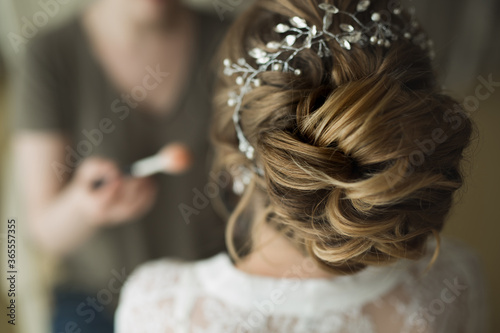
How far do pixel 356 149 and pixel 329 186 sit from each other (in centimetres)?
5

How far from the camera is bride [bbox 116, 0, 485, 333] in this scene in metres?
0.42

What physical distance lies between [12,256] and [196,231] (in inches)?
16.8

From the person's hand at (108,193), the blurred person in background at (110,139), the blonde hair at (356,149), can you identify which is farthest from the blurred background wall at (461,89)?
the blonde hair at (356,149)

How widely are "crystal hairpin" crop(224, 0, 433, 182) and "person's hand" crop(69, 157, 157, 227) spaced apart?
389mm

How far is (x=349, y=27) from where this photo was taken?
20.0 inches

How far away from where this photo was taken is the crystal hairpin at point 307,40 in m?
0.51

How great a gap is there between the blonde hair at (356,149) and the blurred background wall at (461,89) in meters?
0.41

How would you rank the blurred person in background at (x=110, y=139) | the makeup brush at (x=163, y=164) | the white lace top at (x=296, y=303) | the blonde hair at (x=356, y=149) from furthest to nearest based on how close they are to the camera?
the blurred person in background at (x=110, y=139) → the makeup brush at (x=163, y=164) → the white lace top at (x=296, y=303) → the blonde hair at (x=356, y=149)

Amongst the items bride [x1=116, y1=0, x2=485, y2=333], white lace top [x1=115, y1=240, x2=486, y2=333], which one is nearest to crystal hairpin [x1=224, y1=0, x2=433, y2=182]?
bride [x1=116, y1=0, x2=485, y2=333]

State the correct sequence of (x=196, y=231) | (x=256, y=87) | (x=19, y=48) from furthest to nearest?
(x=196, y=231) < (x=19, y=48) < (x=256, y=87)

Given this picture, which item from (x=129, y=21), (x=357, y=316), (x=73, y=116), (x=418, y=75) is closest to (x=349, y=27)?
(x=418, y=75)

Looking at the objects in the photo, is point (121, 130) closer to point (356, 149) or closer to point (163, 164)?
point (163, 164)

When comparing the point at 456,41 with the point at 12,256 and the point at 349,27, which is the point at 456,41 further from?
the point at 12,256

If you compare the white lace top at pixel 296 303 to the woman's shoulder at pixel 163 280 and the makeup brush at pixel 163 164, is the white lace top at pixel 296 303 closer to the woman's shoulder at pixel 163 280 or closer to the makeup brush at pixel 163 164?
the woman's shoulder at pixel 163 280
